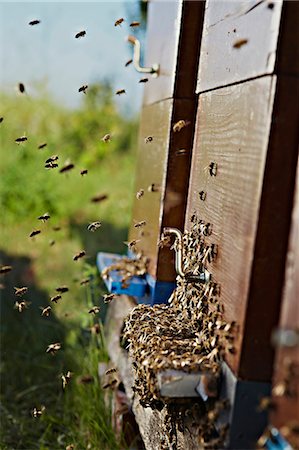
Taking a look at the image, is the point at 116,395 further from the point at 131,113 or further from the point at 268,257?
the point at 131,113

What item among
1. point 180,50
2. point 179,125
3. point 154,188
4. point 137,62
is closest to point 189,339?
point 179,125

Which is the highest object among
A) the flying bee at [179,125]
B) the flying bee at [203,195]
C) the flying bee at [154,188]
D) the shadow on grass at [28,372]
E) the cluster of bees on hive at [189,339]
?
the flying bee at [179,125]

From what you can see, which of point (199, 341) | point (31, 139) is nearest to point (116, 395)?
point (199, 341)

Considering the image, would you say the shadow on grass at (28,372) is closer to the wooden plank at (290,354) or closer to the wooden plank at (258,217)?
the wooden plank at (258,217)

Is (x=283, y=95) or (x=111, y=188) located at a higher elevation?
(x=283, y=95)

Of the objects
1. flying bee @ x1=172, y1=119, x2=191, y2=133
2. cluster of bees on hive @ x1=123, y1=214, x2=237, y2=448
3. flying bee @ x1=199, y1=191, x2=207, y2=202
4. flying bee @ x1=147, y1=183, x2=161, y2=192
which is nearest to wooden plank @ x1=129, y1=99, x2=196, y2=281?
flying bee @ x1=147, y1=183, x2=161, y2=192

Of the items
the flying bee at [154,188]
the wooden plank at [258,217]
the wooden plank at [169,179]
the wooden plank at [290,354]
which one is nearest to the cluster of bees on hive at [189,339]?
the wooden plank at [258,217]
